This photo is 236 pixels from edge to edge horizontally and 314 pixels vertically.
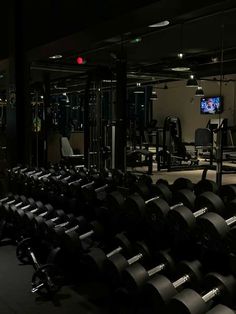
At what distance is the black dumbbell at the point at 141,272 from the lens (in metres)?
2.10

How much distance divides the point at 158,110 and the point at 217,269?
12.3 metres

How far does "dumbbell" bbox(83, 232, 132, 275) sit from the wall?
9.21 m

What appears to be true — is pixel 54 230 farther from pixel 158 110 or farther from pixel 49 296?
pixel 158 110

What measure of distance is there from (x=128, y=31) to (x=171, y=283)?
7.02 feet

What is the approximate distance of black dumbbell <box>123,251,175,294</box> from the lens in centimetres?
210

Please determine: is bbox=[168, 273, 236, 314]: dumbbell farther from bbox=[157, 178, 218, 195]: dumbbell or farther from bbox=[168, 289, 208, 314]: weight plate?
bbox=[157, 178, 218, 195]: dumbbell

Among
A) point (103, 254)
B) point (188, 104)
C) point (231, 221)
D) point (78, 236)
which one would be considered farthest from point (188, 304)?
point (188, 104)

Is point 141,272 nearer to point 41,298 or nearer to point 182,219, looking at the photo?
point 182,219

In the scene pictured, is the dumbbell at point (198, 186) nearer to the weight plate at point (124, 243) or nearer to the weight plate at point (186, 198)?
the weight plate at point (186, 198)

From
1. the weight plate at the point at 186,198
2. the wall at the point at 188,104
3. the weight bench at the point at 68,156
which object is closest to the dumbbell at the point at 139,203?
the weight plate at the point at 186,198

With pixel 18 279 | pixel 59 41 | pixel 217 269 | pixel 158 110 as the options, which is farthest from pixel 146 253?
pixel 158 110

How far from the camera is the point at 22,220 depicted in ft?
11.6

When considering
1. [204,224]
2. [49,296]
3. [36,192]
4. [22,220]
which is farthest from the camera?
[36,192]

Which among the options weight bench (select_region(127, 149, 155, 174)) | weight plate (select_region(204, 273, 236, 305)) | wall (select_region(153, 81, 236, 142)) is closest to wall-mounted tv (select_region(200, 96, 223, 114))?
wall (select_region(153, 81, 236, 142))
